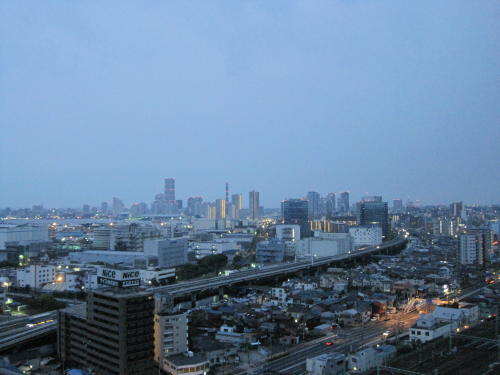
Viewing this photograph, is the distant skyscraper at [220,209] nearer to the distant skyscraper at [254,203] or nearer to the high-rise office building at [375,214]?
the distant skyscraper at [254,203]

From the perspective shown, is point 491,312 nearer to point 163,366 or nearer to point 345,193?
point 163,366

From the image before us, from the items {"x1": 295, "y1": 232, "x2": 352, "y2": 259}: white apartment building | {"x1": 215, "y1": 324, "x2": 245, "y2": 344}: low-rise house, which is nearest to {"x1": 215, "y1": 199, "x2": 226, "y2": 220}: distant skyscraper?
{"x1": 295, "y1": 232, "x2": 352, "y2": 259}: white apartment building

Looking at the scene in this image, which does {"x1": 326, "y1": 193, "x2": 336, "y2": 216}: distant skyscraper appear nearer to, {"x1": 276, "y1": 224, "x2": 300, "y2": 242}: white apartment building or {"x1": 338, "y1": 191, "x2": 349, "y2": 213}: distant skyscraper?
{"x1": 338, "y1": 191, "x2": 349, "y2": 213}: distant skyscraper

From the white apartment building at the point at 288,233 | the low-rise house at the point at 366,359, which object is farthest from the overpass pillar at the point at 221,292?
the white apartment building at the point at 288,233

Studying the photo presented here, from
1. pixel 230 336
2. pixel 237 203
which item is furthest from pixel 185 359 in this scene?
pixel 237 203

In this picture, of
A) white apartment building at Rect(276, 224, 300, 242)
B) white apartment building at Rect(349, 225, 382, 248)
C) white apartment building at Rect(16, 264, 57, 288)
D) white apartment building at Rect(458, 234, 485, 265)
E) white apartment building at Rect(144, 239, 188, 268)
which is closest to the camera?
white apartment building at Rect(16, 264, 57, 288)
